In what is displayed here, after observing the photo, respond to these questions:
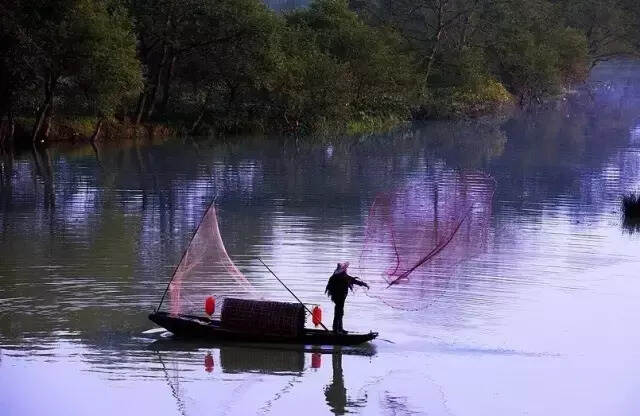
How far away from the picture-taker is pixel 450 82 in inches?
3462

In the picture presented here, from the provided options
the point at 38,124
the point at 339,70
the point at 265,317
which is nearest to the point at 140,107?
the point at 38,124

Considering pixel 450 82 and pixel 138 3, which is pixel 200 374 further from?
pixel 450 82

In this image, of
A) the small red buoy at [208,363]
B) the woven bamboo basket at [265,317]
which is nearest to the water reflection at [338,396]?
the woven bamboo basket at [265,317]

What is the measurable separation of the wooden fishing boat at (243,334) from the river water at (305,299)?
188mm

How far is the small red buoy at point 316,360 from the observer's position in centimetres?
1659

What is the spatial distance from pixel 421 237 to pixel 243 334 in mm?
→ 10441

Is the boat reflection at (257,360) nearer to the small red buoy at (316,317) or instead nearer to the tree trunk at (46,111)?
the small red buoy at (316,317)

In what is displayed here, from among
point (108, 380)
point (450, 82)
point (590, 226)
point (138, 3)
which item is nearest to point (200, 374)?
point (108, 380)

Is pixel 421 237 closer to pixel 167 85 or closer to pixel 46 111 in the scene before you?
pixel 46 111

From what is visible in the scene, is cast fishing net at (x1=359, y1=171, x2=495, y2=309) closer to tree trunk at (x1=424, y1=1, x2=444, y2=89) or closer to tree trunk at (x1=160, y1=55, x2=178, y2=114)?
tree trunk at (x1=160, y1=55, x2=178, y2=114)

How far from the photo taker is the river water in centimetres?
1536

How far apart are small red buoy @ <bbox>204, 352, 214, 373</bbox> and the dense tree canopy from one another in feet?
112

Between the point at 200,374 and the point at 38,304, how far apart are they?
5.06 metres

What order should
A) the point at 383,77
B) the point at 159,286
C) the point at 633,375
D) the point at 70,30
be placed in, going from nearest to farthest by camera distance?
the point at 633,375
the point at 159,286
the point at 70,30
the point at 383,77
